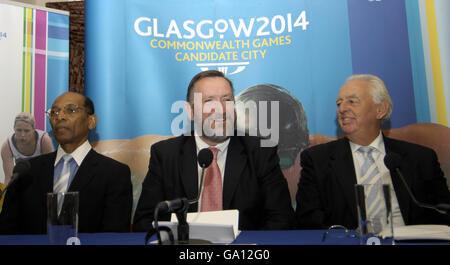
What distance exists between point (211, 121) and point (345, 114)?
112 centimetres

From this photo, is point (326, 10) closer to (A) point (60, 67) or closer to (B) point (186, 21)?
(B) point (186, 21)

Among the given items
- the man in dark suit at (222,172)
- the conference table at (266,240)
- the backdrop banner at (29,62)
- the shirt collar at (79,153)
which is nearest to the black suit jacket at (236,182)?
the man in dark suit at (222,172)

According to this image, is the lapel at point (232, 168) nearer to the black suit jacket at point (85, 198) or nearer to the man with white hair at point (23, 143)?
the black suit jacket at point (85, 198)

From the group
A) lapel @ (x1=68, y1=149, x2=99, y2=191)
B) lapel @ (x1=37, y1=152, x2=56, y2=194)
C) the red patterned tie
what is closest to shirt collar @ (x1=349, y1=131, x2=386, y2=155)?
the red patterned tie

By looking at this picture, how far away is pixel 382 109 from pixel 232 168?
1380mm

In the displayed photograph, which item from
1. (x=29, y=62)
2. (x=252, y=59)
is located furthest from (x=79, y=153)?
(x=252, y=59)

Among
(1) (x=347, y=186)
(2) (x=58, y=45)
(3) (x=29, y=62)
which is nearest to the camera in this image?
(1) (x=347, y=186)

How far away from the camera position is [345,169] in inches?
119

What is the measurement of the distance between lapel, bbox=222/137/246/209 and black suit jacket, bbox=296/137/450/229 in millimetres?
544

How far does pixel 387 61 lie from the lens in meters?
3.21

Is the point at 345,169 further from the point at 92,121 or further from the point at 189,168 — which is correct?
the point at 92,121

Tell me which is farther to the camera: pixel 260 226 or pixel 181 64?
pixel 181 64

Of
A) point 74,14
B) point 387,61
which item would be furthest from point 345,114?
point 74,14

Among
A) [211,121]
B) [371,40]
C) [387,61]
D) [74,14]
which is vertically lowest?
[211,121]
